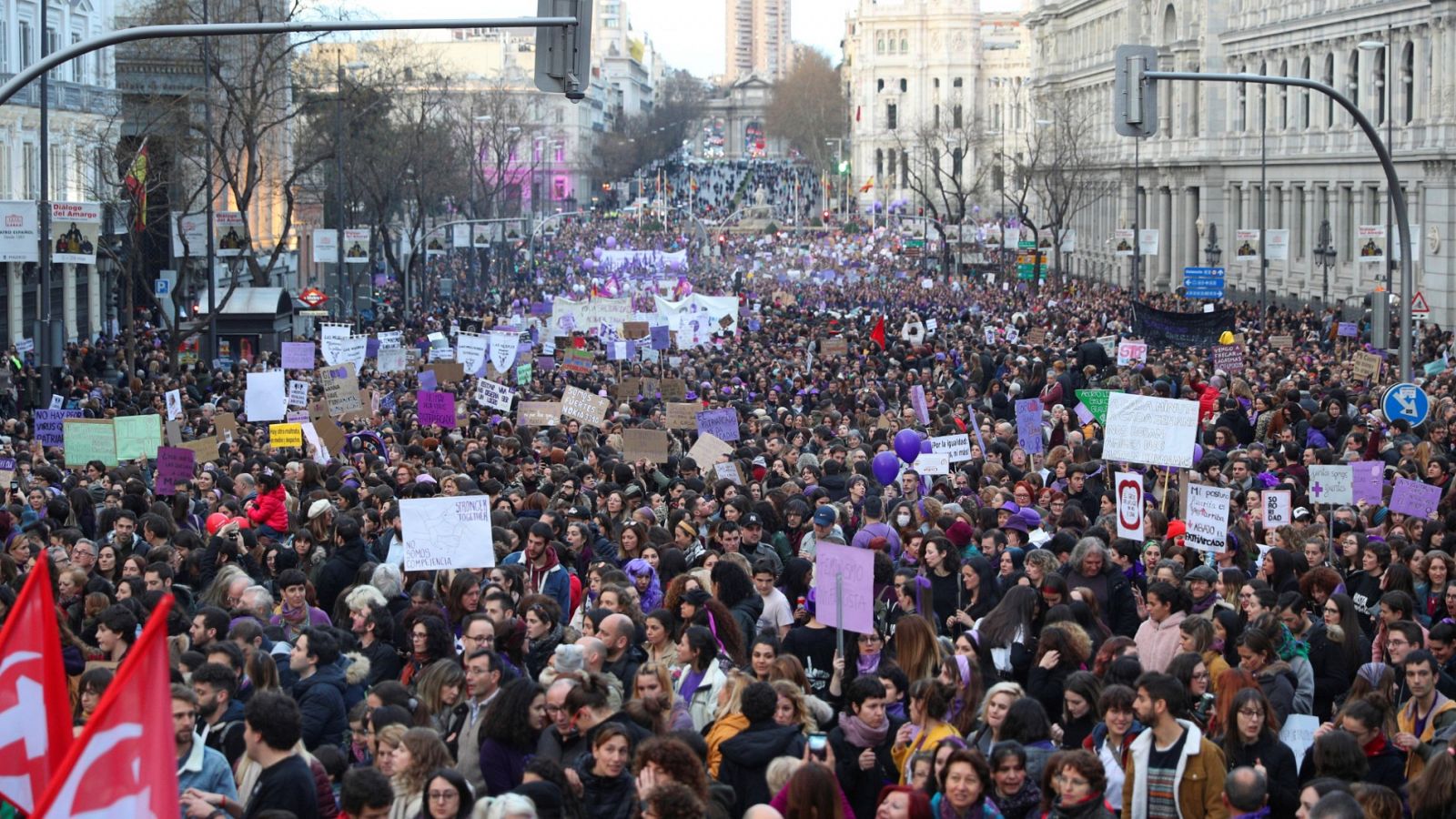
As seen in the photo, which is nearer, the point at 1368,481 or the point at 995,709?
the point at 995,709

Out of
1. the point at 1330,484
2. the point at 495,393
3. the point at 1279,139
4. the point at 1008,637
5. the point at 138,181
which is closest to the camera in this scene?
the point at 1008,637

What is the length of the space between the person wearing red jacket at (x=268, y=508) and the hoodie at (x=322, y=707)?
5.84 meters

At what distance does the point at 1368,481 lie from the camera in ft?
52.1

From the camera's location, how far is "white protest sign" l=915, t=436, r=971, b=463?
61.1ft

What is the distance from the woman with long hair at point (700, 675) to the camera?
982 cm

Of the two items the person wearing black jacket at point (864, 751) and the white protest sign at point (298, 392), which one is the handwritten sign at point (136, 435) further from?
the person wearing black jacket at point (864, 751)

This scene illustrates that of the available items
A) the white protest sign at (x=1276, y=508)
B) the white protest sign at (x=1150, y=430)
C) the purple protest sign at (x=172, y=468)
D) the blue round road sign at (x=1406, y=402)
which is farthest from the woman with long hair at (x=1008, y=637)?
the blue round road sign at (x=1406, y=402)

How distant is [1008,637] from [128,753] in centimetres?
591

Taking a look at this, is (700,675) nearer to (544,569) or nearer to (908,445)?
(544,569)

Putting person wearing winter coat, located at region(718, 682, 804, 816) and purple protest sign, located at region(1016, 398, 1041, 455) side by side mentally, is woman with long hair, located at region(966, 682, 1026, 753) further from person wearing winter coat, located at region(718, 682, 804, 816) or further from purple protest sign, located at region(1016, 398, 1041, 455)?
purple protest sign, located at region(1016, 398, 1041, 455)

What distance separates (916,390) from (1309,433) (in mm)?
4191

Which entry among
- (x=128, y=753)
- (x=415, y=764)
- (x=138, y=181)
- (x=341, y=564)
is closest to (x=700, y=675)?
(x=415, y=764)

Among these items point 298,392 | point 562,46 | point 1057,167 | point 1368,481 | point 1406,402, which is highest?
point 1057,167

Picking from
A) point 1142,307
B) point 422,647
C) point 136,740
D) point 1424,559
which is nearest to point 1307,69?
point 1142,307
